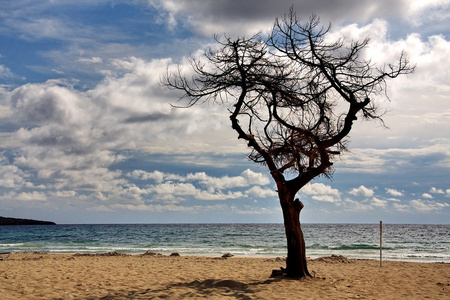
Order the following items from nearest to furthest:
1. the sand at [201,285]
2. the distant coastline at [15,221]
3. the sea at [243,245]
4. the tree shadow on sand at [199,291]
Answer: the tree shadow on sand at [199,291], the sand at [201,285], the sea at [243,245], the distant coastline at [15,221]

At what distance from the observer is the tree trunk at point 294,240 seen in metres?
9.84

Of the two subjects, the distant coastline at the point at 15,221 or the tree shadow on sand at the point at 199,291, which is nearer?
the tree shadow on sand at the point at 199,291

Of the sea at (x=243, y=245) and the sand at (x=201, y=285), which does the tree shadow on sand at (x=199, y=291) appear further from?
the sea at (x=243, y=245)

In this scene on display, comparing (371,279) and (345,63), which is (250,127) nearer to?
(345,63)

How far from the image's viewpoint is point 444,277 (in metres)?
12.0

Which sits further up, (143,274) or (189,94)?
(189,94)

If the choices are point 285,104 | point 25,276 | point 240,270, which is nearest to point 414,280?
point 240,270

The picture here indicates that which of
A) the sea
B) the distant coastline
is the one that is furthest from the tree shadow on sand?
the distant coastline

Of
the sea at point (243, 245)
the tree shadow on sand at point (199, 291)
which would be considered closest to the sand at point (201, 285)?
the tree shadow on sand at point (199, 291)

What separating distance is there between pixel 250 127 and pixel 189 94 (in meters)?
1.95

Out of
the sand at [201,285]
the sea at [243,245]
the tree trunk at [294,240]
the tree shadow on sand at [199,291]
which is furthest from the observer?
the sea at [243,245]

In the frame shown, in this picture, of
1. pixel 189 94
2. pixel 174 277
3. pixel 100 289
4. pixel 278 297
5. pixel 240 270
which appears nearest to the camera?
pixel 278 297

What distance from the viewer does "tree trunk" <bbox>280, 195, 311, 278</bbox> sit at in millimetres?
9836

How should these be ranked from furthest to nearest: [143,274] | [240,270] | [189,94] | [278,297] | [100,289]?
[240,270]
[143,274]
[189,94]
[100,289]
[278,297]
